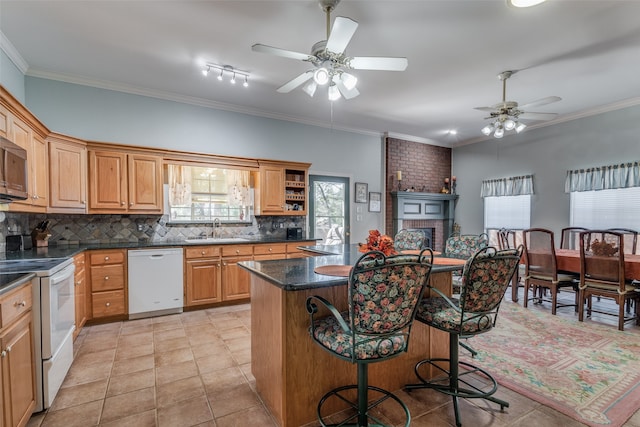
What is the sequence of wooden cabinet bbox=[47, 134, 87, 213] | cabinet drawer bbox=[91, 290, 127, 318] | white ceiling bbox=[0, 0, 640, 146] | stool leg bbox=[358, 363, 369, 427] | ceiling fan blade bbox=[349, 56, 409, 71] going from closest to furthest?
stool leg bbox=[358, 363, 369, 427] → ceiling fan blade bbox=[349, 56, 409, 71] → white ceiling bbox=[0, 0, 640, 146] → wooden cabinet bbox=[47, 134, 87, 213] → cabinet drawer bbox=[91, 290, 127, 318]

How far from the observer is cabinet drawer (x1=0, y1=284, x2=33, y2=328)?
1.53m

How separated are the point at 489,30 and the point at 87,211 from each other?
15.3 ft

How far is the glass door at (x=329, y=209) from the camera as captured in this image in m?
5.52

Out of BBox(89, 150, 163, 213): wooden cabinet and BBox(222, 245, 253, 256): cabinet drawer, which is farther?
BBox(222, 245, 253, 256): cabinet drawer

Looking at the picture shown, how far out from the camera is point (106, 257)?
11.4 feet

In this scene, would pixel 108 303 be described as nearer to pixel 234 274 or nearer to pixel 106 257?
pixel 106 257

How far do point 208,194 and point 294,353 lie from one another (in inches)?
137

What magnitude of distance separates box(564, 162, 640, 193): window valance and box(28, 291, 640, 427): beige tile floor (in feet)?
12.7

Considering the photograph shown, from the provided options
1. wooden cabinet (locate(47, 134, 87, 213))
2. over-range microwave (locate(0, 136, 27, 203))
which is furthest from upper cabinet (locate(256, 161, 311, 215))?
over-range microwave (locate(0, 136, 27, 203))

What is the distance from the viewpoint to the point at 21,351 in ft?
5.69

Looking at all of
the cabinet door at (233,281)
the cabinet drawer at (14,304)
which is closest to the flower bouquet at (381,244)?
the cabinet drawer at (14,304)

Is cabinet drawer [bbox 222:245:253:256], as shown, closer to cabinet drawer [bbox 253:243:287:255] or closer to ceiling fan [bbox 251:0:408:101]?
cabinet drawer [bbox 253:243:287:255]

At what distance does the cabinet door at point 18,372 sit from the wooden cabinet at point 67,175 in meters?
1.89

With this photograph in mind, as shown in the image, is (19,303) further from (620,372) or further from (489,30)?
(620,372)
